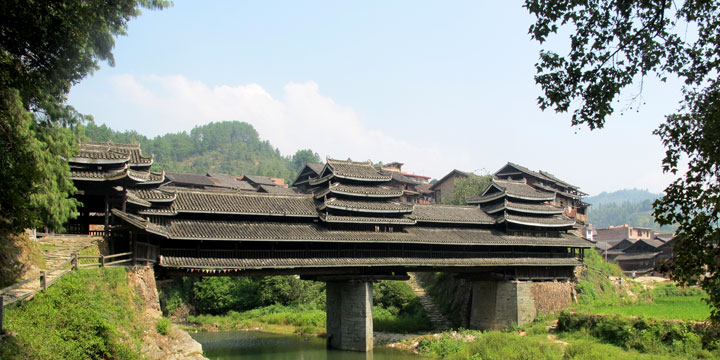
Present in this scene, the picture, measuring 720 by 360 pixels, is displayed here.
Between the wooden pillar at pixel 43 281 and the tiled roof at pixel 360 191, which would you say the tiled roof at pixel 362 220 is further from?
the wooden pillar at pixel 43 281

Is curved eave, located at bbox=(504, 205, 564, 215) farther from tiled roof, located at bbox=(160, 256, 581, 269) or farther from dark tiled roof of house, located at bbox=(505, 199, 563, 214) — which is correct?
tiled roof, located at bbox=(160, 256, 581, 269)

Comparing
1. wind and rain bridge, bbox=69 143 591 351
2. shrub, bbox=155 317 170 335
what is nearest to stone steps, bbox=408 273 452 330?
wind and rain bridge, bbox=69 143 591 351

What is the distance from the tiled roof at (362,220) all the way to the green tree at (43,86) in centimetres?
1167

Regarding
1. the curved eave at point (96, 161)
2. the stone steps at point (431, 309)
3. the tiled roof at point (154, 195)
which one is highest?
the curved eave at point (96, 161)

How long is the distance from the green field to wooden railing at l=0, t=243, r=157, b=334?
73.5 feet

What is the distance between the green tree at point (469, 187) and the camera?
5175cm

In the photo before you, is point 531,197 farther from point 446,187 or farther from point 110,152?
point 446,187

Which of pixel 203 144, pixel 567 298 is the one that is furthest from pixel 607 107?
pixel 203 144

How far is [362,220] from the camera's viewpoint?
2839cm

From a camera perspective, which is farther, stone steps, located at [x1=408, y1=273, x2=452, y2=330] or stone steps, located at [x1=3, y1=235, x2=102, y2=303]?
stone steps, located at [x1=408, y1=273, x2=452, y2=330]

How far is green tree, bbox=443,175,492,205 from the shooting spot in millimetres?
51750

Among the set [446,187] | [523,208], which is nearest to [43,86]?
[523,208]

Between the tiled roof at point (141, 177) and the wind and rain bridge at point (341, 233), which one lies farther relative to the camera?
the wind and rain bridge at point (341, 233)

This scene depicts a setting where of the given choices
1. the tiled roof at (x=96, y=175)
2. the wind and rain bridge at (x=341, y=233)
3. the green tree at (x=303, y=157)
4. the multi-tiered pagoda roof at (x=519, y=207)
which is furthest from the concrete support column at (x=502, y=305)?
the green tree at (x=303, y=157)
